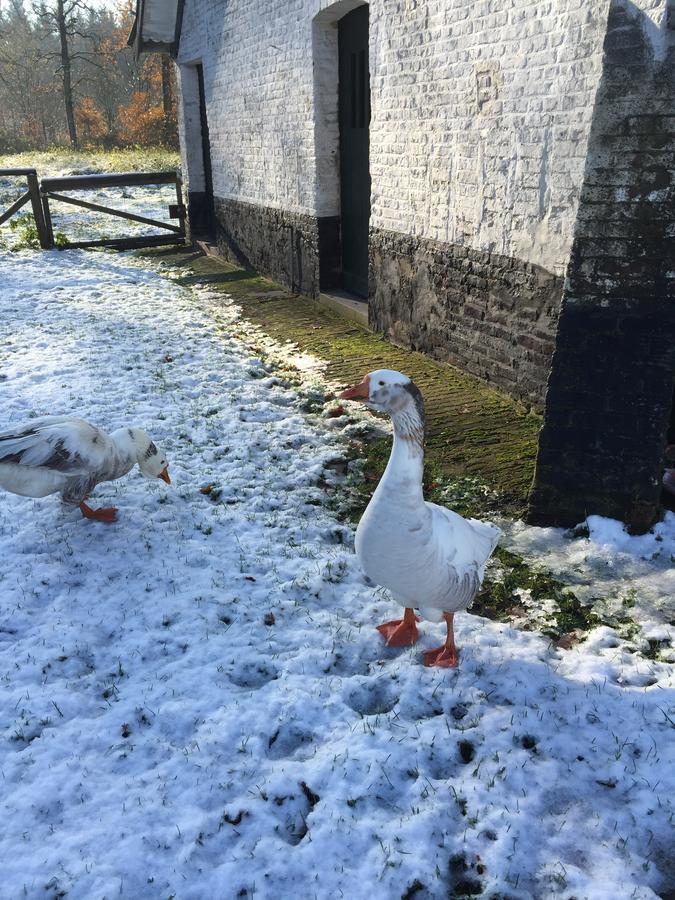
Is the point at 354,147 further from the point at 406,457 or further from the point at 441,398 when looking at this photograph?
the point at 406,457

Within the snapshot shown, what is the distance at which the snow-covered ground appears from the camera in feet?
7.56

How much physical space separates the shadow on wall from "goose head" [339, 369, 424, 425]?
4.85 feet

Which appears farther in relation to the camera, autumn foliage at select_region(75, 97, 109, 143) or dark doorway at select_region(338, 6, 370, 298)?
autumn foliage at select_region(75, 97, 109, 143)

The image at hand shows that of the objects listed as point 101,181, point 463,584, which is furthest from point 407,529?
point 101,181

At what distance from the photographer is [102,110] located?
4862cm

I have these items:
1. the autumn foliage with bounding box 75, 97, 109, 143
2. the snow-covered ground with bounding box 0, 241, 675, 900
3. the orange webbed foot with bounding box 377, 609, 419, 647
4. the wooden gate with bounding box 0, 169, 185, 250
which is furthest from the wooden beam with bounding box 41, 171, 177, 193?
the autumn foliage with bounding box 75, 97, 109, 143

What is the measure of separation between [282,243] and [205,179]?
5.36m

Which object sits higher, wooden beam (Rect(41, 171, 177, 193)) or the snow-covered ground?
wooden beam (Rect(41, 171, 177, 193))

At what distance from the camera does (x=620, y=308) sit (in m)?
3.74

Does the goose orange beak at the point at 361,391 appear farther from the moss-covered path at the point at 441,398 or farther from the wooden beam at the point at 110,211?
the wooden beam at the point at 110,211

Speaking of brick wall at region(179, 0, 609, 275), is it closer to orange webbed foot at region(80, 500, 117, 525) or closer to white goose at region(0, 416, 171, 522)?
white goose at region(0, 416, 171, 522)

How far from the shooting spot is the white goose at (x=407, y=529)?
2.92m

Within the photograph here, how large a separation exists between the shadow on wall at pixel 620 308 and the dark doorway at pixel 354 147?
18.8 feet

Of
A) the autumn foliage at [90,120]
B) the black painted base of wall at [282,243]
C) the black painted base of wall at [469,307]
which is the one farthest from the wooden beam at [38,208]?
the autumn foliage at [90,120]
